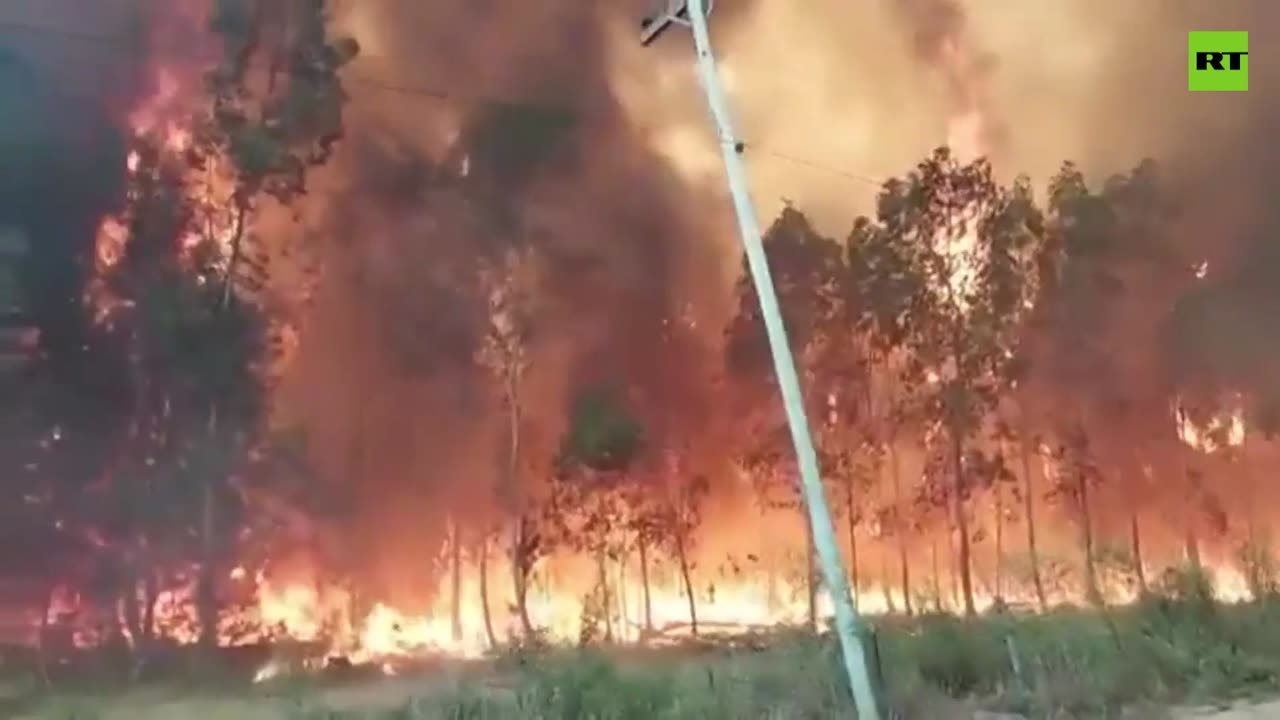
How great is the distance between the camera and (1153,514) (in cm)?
1922

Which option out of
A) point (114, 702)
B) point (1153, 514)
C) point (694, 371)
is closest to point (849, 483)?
point (694, 371)

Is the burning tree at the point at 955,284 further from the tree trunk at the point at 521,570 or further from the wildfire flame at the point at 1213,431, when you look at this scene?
the tree trunk at the point at 521,570

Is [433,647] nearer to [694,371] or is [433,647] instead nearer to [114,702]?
[114,702]

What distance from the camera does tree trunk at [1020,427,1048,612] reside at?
17.5 metres

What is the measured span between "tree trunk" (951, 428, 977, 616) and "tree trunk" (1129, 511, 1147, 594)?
7.24ft

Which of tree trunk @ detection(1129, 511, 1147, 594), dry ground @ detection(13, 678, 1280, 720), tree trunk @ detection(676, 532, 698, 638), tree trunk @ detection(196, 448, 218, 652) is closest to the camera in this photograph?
dry ground @ detection(13, 678, 1280, 720)

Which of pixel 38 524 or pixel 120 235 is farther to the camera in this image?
pixel 120 235

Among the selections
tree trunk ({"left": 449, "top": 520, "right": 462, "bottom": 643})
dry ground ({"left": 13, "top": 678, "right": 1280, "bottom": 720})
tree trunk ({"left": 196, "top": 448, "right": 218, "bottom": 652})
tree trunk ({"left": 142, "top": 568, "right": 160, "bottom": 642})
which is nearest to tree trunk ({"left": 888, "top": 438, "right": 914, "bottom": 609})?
dry ground ({"left": 13, "top": 678, "right": 1280, "bottom": 720})

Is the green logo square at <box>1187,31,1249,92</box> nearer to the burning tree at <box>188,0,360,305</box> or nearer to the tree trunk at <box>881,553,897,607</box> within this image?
the tree trunk at <box>881,553,897,607</box>

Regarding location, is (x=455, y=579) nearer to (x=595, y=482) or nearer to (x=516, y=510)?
(x=516, y=510)

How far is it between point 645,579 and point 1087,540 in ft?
22.5

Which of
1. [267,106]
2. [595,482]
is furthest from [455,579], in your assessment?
[267,106]

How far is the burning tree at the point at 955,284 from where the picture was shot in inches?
696

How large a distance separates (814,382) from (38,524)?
9735mm
